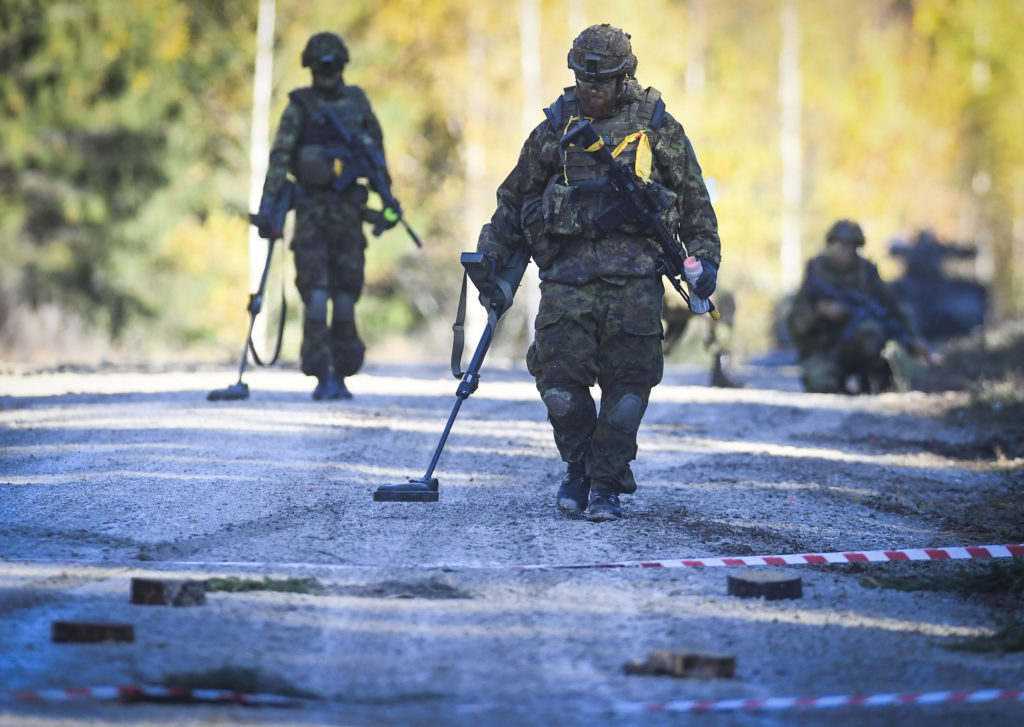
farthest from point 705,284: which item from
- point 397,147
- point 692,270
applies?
point 397,147

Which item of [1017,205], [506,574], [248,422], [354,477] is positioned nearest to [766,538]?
[506,574]

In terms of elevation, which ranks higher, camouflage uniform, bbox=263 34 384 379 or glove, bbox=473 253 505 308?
camouflage uniform, bbox=263 34 384 379

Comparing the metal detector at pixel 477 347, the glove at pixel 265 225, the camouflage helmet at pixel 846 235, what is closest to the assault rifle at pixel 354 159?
the glove at pixel 265 225

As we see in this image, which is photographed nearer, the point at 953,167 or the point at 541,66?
the point at 541,66

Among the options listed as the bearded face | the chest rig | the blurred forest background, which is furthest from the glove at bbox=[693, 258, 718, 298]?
the blurred forest background

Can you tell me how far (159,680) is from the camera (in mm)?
4094

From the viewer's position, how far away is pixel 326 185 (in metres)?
11.0

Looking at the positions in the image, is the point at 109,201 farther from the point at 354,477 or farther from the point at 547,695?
the point at 547,695

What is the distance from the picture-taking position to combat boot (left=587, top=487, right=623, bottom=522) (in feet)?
22.2

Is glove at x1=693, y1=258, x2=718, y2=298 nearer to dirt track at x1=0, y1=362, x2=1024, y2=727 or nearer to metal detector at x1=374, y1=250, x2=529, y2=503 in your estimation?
metal detector at x1=374, y1=250, x2=529, y2=503

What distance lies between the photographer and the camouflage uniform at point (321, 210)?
10914 mm

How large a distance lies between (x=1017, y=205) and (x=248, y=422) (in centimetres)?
3429

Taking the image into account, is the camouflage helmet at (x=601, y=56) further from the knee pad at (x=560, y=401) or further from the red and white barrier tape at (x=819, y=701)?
the red and white barrier tape at (x=819, y=701)

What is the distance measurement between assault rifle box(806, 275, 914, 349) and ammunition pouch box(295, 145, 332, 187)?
580cm
